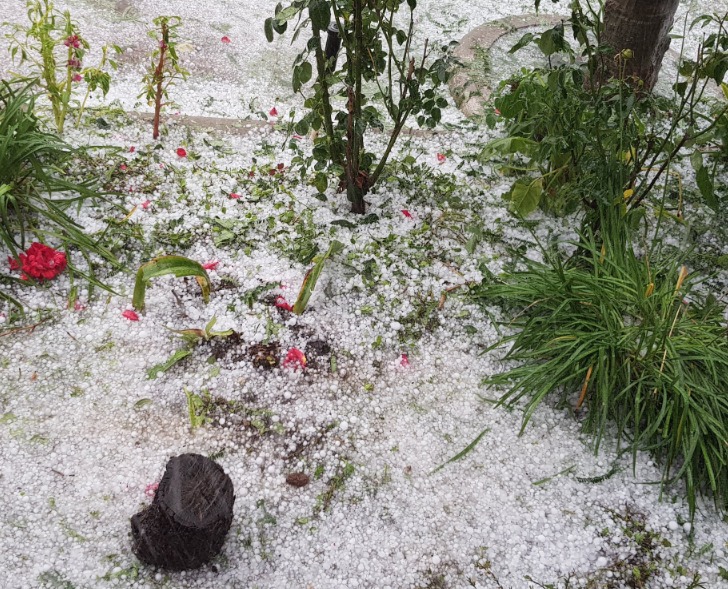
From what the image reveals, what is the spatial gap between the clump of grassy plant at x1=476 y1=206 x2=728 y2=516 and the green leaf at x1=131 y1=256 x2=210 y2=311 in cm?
108

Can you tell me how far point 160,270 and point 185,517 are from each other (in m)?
0.93

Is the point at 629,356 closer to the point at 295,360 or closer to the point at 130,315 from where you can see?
the point at 295,360

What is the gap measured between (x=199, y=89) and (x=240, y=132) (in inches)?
20.4

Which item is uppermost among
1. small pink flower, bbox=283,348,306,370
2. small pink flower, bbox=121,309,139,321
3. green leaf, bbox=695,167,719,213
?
green leaf, bbox=695,167,719,213

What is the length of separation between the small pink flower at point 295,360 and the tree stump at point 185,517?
597mm

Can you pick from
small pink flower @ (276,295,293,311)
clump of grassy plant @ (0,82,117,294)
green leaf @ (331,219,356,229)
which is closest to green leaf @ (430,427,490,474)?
small pink flower @ (276,295,293,311)

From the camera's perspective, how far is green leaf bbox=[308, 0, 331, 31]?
6.66 ft

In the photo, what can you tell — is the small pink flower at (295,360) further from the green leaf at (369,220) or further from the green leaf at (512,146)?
the green leaf at (512,146)

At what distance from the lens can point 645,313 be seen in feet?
7.14

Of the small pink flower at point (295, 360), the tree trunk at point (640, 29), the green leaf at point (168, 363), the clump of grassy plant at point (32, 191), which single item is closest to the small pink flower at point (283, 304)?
the small pink flower at point (295, 360)

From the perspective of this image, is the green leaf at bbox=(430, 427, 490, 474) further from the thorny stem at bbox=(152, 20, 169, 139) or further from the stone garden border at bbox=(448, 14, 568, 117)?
the thorny stem at bbox=(152, 20, 169, 139)

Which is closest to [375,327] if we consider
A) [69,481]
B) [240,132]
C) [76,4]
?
[69,481]

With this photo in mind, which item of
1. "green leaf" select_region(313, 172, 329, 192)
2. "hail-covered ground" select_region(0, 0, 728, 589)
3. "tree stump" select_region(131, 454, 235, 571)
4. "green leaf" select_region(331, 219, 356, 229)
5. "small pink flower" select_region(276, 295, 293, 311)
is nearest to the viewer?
"tree stump" select_region(131, 454, 235, 571)

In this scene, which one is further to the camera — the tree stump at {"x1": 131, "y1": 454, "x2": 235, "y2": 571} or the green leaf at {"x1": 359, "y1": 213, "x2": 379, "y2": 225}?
A: the green leaf at {"x1": 359, "y1": 213, "x2": 379, "y2": 225}
